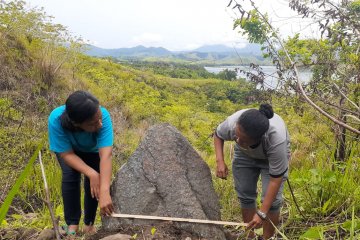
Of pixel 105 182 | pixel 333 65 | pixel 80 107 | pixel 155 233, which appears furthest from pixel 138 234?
pixel 333 65

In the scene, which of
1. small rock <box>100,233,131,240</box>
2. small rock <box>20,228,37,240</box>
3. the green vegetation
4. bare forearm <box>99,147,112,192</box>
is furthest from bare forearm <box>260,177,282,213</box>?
small rock <box>20,228,37,240</box>

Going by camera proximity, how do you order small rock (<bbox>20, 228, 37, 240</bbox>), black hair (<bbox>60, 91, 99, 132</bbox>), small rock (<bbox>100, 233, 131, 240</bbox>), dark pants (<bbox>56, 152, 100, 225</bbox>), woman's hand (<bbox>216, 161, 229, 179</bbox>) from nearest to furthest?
small rock (<bbox>100, 233, 131, 240</bbox>)
black hair (<bbox>60, 91, 99, 132</bbox>)
small rock (<bbox>20, 228, 37, 240</bbox>)
dark pants (<bbox>56, 152, 100, 225</bbox>)
woman's hand (<bbox>216, 161, 229, 179</bbox>)

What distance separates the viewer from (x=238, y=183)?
3.36m

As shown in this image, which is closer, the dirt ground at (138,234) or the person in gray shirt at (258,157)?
the dirt ground at (138,234)

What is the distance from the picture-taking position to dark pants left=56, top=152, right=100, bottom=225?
3006mm

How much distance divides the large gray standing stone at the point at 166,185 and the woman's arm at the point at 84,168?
20 centimetres

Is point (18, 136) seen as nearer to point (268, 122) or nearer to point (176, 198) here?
point (176, 198)

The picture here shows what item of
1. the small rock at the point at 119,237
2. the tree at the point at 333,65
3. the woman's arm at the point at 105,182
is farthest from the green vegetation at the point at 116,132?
the small rock at the point at 119,237

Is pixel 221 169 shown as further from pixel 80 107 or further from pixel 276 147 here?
pixel 80 107

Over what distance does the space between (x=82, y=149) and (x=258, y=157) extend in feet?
4.36

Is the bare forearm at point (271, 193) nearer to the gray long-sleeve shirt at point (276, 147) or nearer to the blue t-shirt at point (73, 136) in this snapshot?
A: the gray long-sleeve shirt at point (276, 147)

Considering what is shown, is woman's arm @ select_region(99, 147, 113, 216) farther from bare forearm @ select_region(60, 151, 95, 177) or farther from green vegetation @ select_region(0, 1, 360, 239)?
green vegetation @ select_region(0, 1, 360, 239)

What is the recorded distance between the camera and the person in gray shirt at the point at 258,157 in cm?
267

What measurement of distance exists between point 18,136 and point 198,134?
4.35 meters
